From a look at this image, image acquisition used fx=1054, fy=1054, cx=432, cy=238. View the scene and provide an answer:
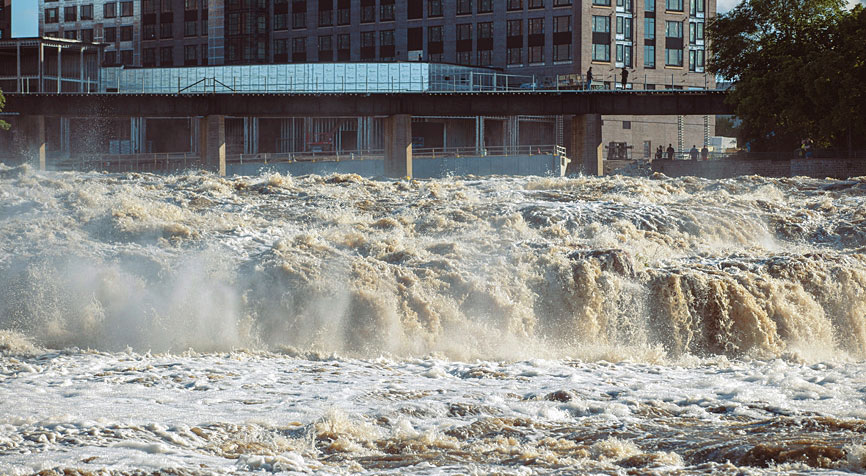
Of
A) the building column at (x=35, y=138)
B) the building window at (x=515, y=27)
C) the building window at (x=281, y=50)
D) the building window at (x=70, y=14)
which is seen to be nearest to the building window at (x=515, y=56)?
the building window at (x=515, y=27)

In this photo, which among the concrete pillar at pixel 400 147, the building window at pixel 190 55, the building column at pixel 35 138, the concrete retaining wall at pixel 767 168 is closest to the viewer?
the concrete retaining wall at pixel 767 168

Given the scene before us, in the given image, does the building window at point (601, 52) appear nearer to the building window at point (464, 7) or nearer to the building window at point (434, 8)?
the building window at point (464, 7)

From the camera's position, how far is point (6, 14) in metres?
109

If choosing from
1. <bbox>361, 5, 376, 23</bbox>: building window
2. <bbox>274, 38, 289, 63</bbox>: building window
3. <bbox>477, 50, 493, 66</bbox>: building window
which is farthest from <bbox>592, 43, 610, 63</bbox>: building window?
<bbox>274, 38, 289, 63</bbox>: building window

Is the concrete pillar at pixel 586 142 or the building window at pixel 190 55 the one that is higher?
the building window at pixel 190 55

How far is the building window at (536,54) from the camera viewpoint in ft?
294

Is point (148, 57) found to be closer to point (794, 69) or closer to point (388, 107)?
point (388, 107)

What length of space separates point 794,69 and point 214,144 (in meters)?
32.9

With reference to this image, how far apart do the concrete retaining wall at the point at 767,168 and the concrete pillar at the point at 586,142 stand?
5.79 meters

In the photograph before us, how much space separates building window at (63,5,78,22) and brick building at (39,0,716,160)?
6.28 meters

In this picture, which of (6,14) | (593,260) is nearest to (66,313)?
(593,260)

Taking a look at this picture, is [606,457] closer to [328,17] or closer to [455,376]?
[455,376]

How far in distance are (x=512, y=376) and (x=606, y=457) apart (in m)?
5.25

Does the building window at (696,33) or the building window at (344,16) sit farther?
→ the building window at (344,16)
